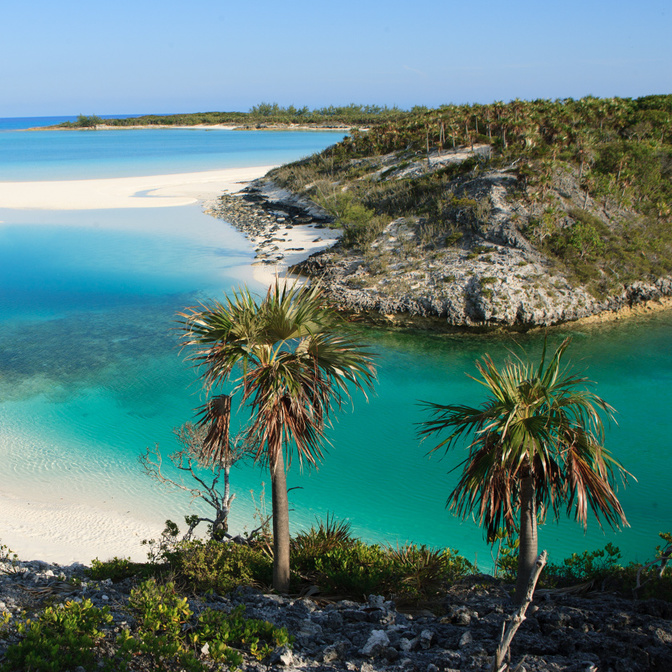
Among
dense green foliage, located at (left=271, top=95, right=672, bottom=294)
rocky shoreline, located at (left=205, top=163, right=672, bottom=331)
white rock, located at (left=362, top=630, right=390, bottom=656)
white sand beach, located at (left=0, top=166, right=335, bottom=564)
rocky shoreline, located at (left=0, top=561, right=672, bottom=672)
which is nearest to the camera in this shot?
rocky shoreline, located at (left=0, top=561, right=672, bottom=672)

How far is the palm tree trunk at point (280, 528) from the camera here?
8.04 meters

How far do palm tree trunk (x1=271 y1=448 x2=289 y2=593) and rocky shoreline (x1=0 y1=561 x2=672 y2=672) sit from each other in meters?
0.37

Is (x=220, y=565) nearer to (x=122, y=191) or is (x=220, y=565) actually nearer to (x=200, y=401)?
(x=200, y=401)

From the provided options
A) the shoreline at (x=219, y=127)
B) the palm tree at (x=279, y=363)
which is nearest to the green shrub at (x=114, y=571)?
the palm tree at (x=279, y=363)

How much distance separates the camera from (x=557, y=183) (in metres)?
30.2

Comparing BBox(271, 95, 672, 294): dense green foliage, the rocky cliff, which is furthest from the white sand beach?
the rocky cliff

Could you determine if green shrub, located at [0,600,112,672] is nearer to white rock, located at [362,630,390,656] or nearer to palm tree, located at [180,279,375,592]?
palm tree, located at [180,279,375,592]

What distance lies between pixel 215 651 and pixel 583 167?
3286 cm

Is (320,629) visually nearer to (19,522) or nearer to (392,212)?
(19,522)

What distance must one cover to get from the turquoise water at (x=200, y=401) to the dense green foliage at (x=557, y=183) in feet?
17.0

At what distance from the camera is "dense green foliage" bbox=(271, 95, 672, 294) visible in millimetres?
27938

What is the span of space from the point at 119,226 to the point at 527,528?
44.6 metres

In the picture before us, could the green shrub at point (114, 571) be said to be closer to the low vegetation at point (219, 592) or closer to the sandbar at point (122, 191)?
the low vegetation at point (219, 592)

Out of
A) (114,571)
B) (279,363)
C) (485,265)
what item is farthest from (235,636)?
(485,265)
